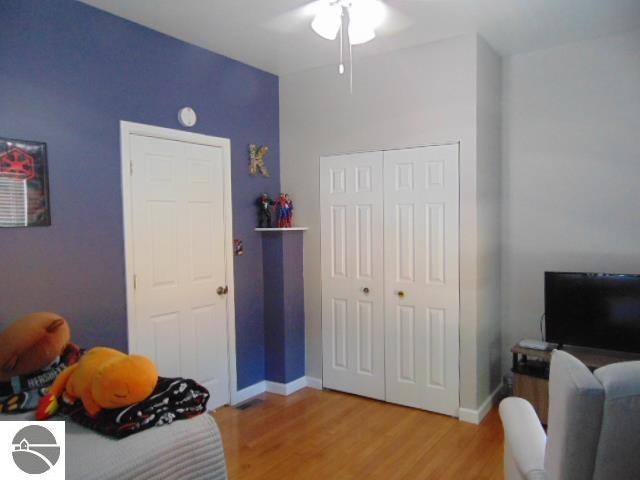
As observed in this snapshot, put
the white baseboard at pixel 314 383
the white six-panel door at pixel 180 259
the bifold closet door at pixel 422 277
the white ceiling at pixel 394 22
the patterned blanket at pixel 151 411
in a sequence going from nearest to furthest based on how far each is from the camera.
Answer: the patterned blanket at pixel 151 411 → the white ceiling at pixel 394 22 → the white six-panel door at pixel 180 259 → the bifold closet door at pixel 422 277 → the white baseboard at pixel 314 383

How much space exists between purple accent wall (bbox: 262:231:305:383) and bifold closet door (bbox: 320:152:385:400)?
235 mm

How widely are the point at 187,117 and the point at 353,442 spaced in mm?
2440

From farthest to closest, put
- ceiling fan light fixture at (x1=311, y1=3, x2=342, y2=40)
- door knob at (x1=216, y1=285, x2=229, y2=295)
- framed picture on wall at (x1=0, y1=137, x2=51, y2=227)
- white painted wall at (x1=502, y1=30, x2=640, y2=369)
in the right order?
door knob at (x1=216, y1=285, x2=229, y2=295)
white painted wall at (x1=502, y1=30, x2=640, y2=369)
ceiling fan light fixture at (x1=311, y1=3, x2=342, y2=40)
framed picture on wall at (x1=0, y1=137, x2=51, y2=227)

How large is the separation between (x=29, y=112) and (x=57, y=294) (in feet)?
3.16

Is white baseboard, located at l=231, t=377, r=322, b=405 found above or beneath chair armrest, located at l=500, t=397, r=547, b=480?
beneath

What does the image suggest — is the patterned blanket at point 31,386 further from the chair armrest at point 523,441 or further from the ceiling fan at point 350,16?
the ceiling fan at point 350,16

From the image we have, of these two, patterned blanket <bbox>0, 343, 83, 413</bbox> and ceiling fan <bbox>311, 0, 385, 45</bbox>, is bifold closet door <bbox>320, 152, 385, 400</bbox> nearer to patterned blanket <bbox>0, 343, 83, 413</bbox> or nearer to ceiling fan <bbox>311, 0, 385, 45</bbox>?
ceiling fan <bbox>311, 0, 385, 45</bbox>

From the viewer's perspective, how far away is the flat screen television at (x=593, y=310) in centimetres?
285

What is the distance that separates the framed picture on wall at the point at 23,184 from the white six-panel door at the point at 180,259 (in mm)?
542

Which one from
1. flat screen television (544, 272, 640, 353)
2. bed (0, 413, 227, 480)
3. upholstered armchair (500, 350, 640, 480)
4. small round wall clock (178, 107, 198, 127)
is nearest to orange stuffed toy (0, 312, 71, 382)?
bed (0, 413, 227, 480)

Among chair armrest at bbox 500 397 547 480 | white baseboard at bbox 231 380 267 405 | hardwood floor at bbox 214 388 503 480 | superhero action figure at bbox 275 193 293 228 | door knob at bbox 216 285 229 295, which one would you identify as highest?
superhero action figure at bbox 275 193 293 228

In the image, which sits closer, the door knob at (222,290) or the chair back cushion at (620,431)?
the chair back cushion at (620,431)

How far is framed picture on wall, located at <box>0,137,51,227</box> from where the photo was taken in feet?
7.36

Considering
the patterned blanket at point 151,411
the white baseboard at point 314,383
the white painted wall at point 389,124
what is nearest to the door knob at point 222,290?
the white painted wall at point 389,124
